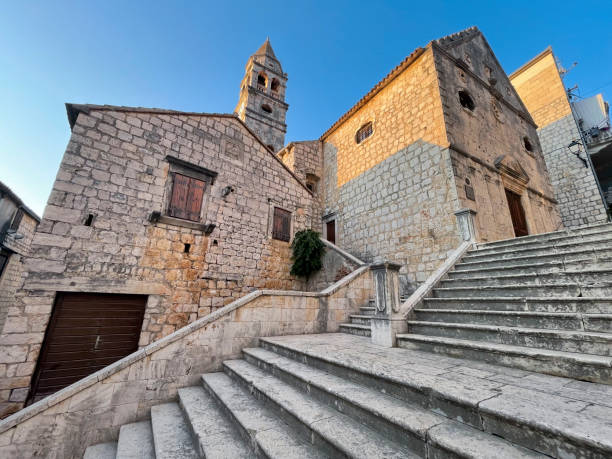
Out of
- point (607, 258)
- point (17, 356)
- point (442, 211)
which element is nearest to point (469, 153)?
point (442, 211)

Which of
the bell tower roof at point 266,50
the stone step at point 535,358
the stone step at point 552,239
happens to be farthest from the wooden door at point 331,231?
the bell tower roof at point 266,50

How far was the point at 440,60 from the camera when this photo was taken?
9.20m

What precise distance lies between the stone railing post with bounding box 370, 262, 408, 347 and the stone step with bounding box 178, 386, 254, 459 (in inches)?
90.7

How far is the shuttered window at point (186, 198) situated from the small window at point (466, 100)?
10722 millimetres

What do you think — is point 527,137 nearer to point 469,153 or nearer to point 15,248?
point 469,153

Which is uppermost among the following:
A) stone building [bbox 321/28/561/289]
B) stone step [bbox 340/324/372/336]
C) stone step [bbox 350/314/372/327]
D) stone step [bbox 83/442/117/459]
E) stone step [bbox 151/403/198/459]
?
stone building [bbox 321/28/561/289]

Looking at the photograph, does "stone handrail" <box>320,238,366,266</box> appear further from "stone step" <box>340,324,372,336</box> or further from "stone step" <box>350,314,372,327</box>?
"stone step" <box>340,324,372,336</box>

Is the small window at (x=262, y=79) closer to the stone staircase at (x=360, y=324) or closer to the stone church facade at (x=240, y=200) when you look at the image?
the stone church facade at (x=240, y=200)

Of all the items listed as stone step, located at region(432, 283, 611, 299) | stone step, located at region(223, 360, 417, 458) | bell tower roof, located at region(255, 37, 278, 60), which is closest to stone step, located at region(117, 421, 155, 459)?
stone step, located at region(223, 360, 417, 458)

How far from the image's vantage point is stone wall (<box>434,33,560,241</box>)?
7922 mm

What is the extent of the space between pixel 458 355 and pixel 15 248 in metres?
A: 15.3

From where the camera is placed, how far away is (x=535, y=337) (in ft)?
8.41

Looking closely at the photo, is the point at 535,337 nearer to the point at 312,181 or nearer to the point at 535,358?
the point at 535,358

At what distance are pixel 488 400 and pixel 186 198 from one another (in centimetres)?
784
